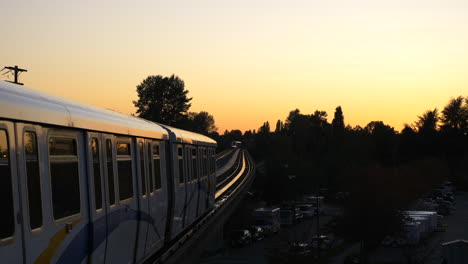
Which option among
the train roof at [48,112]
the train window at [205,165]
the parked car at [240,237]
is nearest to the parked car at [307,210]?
the parked car at [240,237]

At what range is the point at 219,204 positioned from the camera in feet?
101

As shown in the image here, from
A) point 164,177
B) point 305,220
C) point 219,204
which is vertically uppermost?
point 164,177

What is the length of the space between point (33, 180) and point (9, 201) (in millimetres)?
613

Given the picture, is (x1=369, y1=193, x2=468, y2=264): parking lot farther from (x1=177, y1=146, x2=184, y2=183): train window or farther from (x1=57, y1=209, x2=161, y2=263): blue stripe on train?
(x1=57, y1=209, x2=161, y2=263): blue stripe on train

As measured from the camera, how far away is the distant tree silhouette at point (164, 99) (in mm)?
120188

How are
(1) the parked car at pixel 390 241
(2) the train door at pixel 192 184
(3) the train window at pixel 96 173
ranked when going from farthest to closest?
1. (1) the parked car at pixel 390 241
2. (2) the train door at pixel 192 184
3. (3) the train window at pixel 96 173

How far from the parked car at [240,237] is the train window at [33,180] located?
154 feet

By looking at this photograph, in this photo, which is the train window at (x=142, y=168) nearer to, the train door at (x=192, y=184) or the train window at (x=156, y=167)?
the train window at (x=156, y=167)

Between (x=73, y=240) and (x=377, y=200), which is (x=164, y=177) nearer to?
(x=73, y=240)

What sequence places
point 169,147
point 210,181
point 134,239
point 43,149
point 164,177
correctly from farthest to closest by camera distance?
point 210,181
point 169,147
point 164,177
point 134,239
point 43,149

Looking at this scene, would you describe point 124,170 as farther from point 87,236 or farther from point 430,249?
point 430,249

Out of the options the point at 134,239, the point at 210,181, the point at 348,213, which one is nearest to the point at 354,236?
the point at 348,213

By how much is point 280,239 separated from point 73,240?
48.3 metres

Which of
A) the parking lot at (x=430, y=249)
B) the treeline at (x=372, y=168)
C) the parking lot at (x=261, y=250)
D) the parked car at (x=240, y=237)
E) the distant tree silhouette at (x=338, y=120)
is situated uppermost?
the distant tree silhouette at (x=338, y=120)
